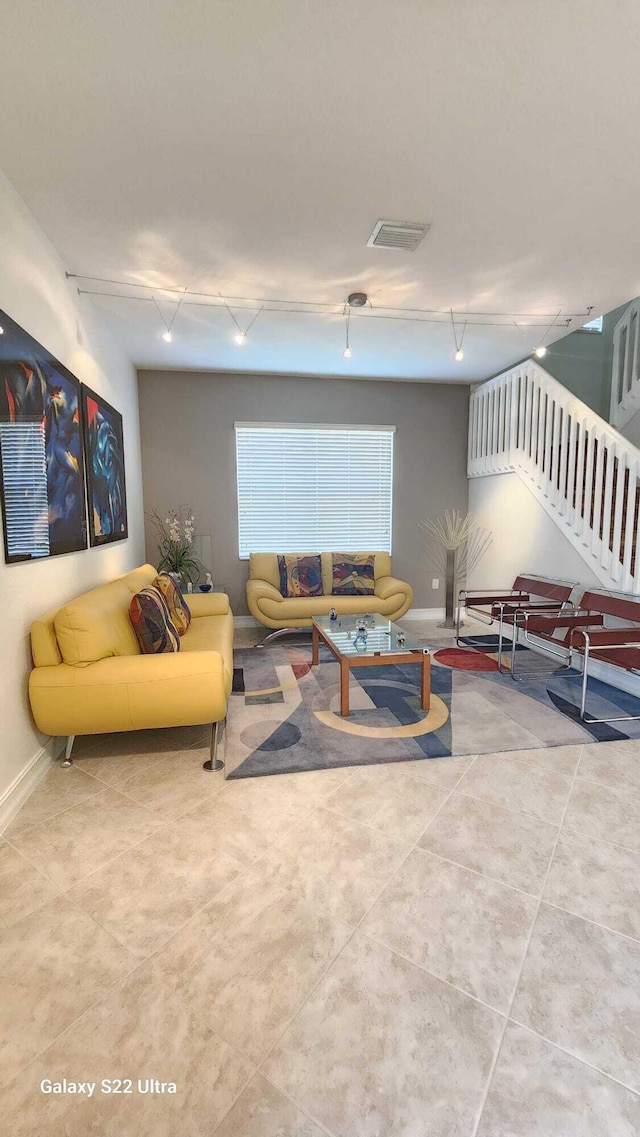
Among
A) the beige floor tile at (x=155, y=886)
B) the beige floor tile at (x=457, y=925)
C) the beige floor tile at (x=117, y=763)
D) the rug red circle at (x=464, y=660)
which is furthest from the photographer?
the rug red circle at (x=464, y=660)

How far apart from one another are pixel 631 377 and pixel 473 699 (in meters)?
4.19

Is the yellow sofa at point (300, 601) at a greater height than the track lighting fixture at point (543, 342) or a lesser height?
lesser

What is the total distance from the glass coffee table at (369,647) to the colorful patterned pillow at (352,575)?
1196mm

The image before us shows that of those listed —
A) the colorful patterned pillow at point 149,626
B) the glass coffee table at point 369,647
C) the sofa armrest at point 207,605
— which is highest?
the colorful patterned pillow at point 149,626

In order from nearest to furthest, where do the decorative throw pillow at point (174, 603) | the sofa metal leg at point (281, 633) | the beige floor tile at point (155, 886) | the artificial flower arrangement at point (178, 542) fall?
the beige floor tile at point (155, 886) → the decorative throw pillow at point (174, 603) → the sofa metal leg at point (281, 633) → the artificial flower arrangement at point (178, 542)

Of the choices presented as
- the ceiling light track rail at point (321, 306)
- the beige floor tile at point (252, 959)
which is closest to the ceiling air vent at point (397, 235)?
the ceiling light track rail at point (321, 306)

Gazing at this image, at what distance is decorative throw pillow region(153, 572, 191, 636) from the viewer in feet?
11.4

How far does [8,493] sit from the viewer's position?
2.18 metres

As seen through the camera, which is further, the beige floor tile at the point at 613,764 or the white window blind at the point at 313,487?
the white window blind at the point at 313,487

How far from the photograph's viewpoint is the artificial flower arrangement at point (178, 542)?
521 centimetres

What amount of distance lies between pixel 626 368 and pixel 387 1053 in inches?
243

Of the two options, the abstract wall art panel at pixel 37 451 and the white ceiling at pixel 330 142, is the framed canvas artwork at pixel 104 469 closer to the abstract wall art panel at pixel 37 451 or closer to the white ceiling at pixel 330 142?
the abstract wall art panel at pixel 37 451

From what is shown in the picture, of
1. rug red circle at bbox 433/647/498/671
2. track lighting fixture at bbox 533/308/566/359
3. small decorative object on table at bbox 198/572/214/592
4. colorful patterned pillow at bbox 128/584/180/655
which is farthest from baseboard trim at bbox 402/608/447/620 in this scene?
colorful patterned pillow at bbox 128/584/180/655

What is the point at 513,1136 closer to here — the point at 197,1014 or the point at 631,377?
the point at 197,1014
